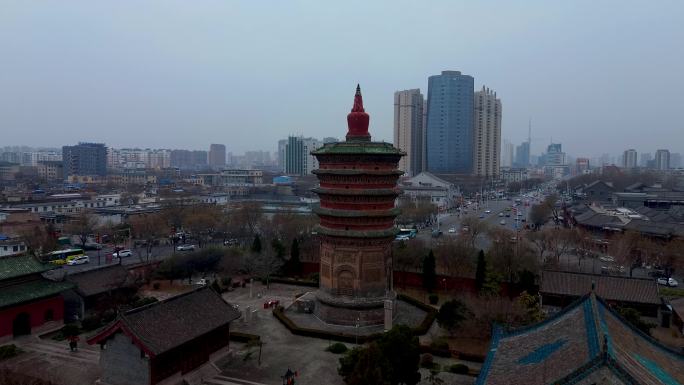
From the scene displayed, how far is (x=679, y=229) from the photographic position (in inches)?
1950

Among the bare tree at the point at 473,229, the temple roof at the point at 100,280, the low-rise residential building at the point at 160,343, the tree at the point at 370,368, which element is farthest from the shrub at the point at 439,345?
the bare tree at the point at 473,229

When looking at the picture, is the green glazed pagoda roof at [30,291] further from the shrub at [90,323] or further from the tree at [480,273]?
the tree at [480,273]

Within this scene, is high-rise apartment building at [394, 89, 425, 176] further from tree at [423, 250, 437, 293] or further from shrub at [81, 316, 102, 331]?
shrub at [81, 316, 102, 331]

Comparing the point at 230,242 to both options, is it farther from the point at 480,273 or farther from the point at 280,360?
the point at 280,360

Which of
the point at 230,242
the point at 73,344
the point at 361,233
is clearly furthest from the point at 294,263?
the point at 73,344

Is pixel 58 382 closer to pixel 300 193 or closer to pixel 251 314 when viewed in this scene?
pixel 251 314

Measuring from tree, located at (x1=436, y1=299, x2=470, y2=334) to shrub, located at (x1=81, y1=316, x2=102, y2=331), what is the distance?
1927cm

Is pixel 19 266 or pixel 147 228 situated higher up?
pixel 19 266

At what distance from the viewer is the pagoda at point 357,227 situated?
28.7 metres

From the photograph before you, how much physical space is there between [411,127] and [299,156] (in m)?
52.9

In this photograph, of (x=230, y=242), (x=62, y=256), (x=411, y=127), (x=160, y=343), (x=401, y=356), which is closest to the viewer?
(x=401, y=356)

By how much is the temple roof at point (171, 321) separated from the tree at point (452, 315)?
1115cm

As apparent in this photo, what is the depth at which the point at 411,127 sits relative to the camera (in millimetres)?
126875

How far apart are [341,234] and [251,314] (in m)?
7.45
